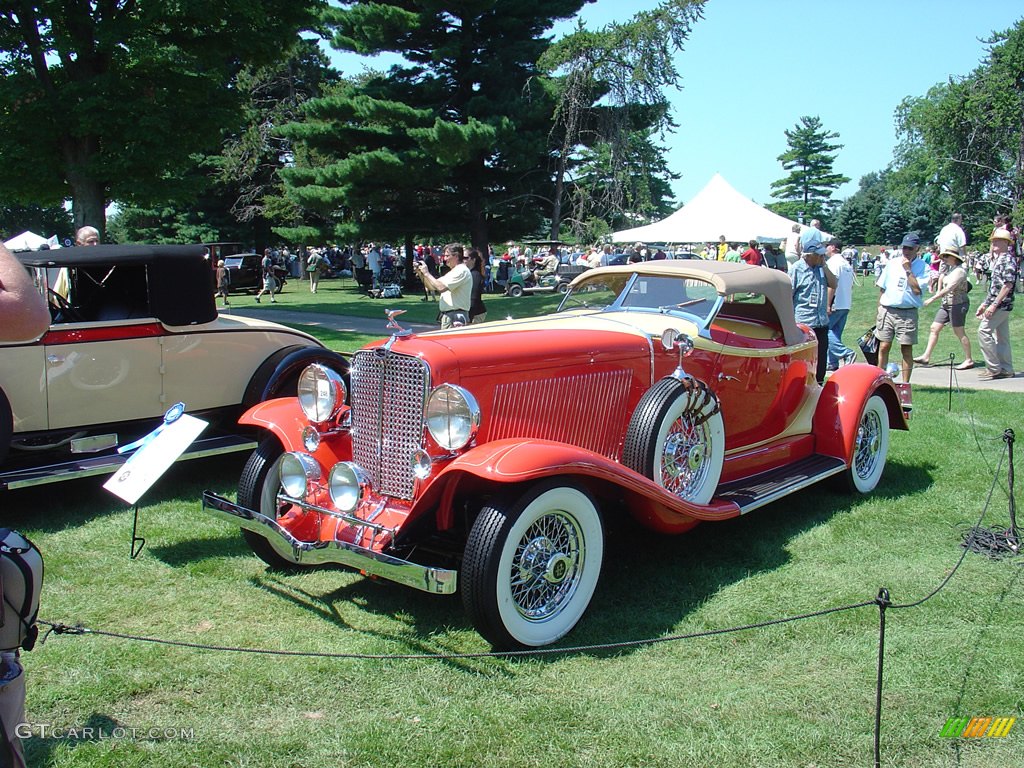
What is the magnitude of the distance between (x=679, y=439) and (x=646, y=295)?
137 centimetres

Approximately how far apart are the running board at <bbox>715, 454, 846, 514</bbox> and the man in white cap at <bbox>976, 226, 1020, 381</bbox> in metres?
6.01

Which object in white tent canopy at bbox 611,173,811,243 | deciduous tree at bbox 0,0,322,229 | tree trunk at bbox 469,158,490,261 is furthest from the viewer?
tree trunk at bbox 469,158,490,261

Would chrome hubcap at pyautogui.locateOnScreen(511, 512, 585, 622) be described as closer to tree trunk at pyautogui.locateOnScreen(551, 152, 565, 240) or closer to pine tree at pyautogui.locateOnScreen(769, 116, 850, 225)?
tree trunk at pyautogui.locateOnScreen(551, 152, 565, 240)

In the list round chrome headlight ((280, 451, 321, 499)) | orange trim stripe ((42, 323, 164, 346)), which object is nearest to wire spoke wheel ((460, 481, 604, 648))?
round chrome headlight ((280, 451, 321, 499))

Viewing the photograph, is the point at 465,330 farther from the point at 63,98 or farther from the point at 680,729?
the point at 63,98

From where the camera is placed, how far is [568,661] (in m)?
3.75

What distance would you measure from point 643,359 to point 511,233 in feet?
77.4

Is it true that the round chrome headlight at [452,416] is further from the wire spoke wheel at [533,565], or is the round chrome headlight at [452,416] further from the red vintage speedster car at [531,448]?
the wire spoke wheel at [533,565]

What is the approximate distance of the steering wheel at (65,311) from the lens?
641 centimetres

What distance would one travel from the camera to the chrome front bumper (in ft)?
11.8

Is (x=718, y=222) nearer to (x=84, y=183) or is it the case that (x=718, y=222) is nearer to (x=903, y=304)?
(x=903, y=304)

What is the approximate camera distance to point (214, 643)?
3.95 metres

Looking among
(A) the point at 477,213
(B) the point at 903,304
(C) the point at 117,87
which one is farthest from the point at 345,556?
(A) the point at 477,213

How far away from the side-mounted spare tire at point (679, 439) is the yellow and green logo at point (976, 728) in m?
1.82
